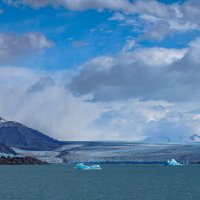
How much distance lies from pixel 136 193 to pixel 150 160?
391ft

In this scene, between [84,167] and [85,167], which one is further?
[85,167]

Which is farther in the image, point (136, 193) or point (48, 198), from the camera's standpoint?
point (136, 193)

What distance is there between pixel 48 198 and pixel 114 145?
486 ft

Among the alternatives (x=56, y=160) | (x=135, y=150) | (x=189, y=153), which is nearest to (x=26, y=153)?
(x=56, y=160)

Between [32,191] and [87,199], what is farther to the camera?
[32,191]

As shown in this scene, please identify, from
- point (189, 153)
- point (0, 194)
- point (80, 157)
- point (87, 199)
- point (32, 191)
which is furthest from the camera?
point (80, 157)

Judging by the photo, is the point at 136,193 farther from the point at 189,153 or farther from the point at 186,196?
the point at 189,153

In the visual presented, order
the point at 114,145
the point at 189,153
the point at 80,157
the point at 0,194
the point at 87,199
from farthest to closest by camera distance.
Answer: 1. the point at 114,145
2. the point at 80,157
3. the point at 189,153
4. the point at 0,194
5. the point at 87,199

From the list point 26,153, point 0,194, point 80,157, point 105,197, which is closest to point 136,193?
point 105,197

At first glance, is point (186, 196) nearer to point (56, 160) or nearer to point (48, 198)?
point (48, 198)

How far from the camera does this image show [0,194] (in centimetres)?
4606

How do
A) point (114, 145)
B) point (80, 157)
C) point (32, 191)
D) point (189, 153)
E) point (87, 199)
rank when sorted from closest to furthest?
point (87, 199)
point (32, 191)
point (189, 153)
point (80, 157)
point (114, 145)

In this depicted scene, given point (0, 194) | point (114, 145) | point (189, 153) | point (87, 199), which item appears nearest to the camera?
point (87, 199)

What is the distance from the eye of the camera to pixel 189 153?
15975 cm
